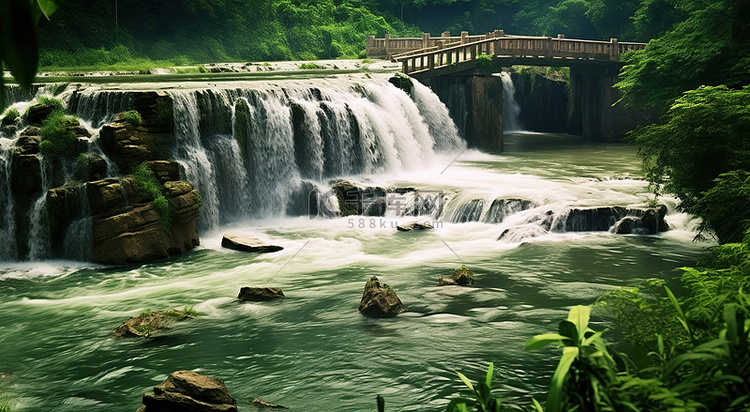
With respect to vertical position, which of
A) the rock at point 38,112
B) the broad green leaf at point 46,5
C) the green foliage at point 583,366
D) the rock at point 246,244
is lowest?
the rock at point 246,244

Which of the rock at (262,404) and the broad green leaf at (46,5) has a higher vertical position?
the broad green leaf at (46,5)

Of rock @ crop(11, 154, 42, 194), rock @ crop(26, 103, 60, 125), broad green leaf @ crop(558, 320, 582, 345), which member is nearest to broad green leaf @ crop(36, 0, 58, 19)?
broad green leaf @ crop(558, 320, 582, 345)

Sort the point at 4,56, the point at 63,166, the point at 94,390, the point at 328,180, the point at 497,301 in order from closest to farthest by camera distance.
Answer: the point at 4,56 < the point at 94,390 < the point at 497,301 < the point at 63,166 < the point at 328,180

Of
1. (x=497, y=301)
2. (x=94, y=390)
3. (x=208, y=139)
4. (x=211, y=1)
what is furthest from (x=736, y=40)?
(x=211, y=1)

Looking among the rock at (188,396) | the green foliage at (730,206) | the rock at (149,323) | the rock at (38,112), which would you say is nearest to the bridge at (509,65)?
the rock at (38,112)

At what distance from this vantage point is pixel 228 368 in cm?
885

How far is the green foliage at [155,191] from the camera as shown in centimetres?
1452

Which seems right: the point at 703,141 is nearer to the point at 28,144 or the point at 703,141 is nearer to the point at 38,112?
the point at 28,144

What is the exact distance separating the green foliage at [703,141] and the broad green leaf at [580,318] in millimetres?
9252

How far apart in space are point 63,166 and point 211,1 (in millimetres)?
29524

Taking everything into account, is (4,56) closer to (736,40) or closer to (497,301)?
(497,301)

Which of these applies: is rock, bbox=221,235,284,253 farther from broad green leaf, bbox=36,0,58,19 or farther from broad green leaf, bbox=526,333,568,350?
broad green leaf, bbox=36,0,58,19

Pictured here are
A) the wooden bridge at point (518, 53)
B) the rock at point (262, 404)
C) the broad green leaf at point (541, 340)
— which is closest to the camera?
the broad green leaf at point (541, 340)

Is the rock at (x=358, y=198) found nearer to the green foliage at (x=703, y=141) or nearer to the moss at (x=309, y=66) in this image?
the green foliage at (x=703, y=141)
